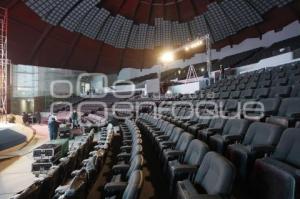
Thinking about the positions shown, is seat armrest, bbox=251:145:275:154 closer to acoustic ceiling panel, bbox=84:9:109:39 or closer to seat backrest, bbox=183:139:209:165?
seat backrest, bbox=183:139:209:165

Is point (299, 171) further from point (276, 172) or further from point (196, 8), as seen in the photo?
point (196, 8)

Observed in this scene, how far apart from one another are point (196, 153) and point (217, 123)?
59.1 inches

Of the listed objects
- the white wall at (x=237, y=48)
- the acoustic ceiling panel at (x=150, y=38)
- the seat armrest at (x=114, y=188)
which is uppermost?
the acoustic ceiling panel at (x=150, y=38)

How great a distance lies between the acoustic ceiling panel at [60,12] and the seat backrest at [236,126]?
12.0m

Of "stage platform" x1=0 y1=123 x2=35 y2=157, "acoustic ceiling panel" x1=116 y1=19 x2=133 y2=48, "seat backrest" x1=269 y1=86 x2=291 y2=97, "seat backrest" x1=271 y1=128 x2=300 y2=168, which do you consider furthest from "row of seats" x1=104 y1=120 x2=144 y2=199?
"acoustic ceiling panel" x1=116 y1=19 x2=133 y2=48

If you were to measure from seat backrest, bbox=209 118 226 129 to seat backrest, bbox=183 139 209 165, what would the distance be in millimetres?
1182

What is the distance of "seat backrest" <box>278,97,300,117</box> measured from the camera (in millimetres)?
3044

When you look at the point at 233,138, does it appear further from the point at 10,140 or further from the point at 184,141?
the point at 10,140

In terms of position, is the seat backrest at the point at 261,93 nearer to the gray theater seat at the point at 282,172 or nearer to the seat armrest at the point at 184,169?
the gray theater seat at the point at 282,172

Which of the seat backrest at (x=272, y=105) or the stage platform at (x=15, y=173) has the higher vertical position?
the seat backrest at (x=272, y=105)

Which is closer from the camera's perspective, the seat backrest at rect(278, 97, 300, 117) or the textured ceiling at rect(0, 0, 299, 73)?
the seat backrest at rect(278, 97, 300, 117)

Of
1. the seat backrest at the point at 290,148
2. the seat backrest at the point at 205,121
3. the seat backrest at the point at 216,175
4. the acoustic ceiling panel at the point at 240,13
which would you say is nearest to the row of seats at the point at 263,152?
the seat backrest at the point at 290,148

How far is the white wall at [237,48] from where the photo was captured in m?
12.4

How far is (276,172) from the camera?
4.78 feet
